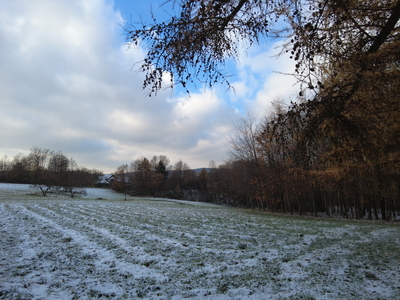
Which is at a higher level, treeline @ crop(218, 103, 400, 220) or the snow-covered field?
treeline @ crop(218, 103, 400, 220)

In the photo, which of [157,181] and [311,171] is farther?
[157,181]

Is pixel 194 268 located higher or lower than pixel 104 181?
lower

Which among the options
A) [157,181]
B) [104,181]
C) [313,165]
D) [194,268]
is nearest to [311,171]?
[313,165]

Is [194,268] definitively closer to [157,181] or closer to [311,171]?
[311,171]

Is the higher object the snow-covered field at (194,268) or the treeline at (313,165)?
the treeline at (313,165)

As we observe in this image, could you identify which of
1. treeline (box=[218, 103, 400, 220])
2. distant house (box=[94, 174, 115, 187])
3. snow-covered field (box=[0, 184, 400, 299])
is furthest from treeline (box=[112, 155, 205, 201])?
snow-covered field (box=[0, 184, 400, 299])

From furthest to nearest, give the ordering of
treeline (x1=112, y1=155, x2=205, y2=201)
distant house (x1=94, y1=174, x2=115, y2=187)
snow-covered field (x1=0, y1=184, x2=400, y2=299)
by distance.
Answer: distant house (x1=94, y1=174, x2=115, y2=187) → treeline (x1=112, y1=155, x2=205, y2=201) → snow-covered field (x1=0, y1=184, x2=400, y2=299)

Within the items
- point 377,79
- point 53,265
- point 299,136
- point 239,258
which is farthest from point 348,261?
point 53,265

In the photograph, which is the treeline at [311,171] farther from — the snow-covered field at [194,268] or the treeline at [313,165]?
the snow-covered field at [194,268]

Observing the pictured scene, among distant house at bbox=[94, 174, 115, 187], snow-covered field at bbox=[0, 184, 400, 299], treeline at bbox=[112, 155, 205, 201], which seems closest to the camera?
snow-covered field at bbox=[0, 184, 400, 299]

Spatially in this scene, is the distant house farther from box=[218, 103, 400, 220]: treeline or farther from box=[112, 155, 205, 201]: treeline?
box=[218, 103, 400, 220]: treeline

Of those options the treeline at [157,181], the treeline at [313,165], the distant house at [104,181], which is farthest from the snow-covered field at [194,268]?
the distant house at [104,181]

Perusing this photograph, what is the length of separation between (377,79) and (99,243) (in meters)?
7.08

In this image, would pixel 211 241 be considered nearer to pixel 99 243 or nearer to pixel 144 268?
pixel 144 268
